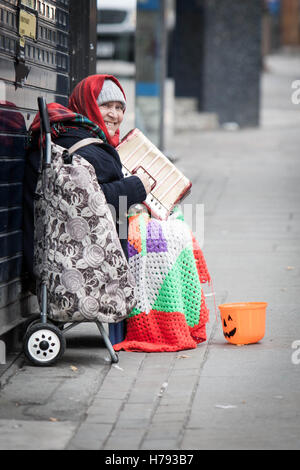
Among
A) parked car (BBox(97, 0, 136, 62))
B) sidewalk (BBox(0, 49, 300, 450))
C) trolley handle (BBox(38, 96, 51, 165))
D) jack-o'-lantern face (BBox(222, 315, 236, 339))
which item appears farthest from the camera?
parked car (BBox(97, 0, 136, 62))

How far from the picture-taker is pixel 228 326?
555 centimetres

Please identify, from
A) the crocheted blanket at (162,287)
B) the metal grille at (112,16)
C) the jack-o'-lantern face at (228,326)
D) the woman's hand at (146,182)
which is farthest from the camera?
the metal grille at (112,16)

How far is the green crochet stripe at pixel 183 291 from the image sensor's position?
5.39 m

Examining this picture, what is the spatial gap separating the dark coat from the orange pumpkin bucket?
730 millimetres

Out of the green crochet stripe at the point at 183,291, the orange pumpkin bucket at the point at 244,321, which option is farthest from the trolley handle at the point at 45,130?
the orange pumpkin bucket at the point at 244,321

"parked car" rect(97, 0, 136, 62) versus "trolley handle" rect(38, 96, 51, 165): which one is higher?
"parked car" rect(97, 0, 136, 62)

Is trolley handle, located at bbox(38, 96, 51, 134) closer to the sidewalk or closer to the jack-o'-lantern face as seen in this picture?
the sidewalk

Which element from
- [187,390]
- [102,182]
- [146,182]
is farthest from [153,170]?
[187,390]

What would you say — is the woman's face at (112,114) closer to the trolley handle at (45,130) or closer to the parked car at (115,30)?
the trolley handle at (45,130)

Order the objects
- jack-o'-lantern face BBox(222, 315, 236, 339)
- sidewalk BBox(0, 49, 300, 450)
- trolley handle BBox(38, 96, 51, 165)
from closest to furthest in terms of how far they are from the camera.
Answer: sidewalk BBox(0, 49, 300, 450), trolley handle BBox(38, 96, 51, 165), jack-o'-lantern face BBox(222, 315, 236, 339)

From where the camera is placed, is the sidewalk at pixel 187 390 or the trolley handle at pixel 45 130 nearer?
the sidewalk at pixel 187 390

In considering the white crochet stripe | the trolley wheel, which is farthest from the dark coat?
the trolley wheel

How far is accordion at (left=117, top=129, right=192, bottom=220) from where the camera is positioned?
557 cm
